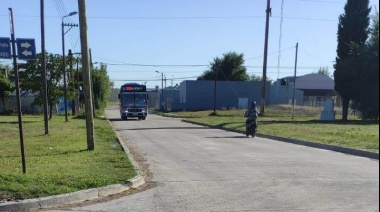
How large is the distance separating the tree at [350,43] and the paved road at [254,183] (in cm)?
2384

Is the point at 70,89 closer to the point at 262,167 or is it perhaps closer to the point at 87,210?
the point at 262,167

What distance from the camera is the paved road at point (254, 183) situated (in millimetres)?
7410

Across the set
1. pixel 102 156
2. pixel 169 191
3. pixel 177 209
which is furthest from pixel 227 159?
pixel 177 209

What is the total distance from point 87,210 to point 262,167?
5.82 meters

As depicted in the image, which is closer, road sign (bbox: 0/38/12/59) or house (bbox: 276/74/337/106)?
road sign (bbox: 0/38/12/59)

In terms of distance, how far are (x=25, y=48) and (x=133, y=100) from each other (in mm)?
34316

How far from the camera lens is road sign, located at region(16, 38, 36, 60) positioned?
9281 millimetres

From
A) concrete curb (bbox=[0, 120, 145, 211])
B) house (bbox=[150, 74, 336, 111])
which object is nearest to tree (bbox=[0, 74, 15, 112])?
house (bbox=[150, 74, 336, 111])

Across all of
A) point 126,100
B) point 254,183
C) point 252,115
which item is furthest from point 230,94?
point 254,183

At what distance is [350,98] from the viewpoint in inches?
1640

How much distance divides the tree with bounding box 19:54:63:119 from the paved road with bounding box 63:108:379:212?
2421 cm

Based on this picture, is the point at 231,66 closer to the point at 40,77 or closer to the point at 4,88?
the point at 4,88

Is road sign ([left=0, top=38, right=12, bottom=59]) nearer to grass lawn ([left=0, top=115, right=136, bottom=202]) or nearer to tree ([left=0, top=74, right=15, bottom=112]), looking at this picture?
grass lawn ([left=0, top=115, right=136, bottom=202])

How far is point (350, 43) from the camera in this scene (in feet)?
126
